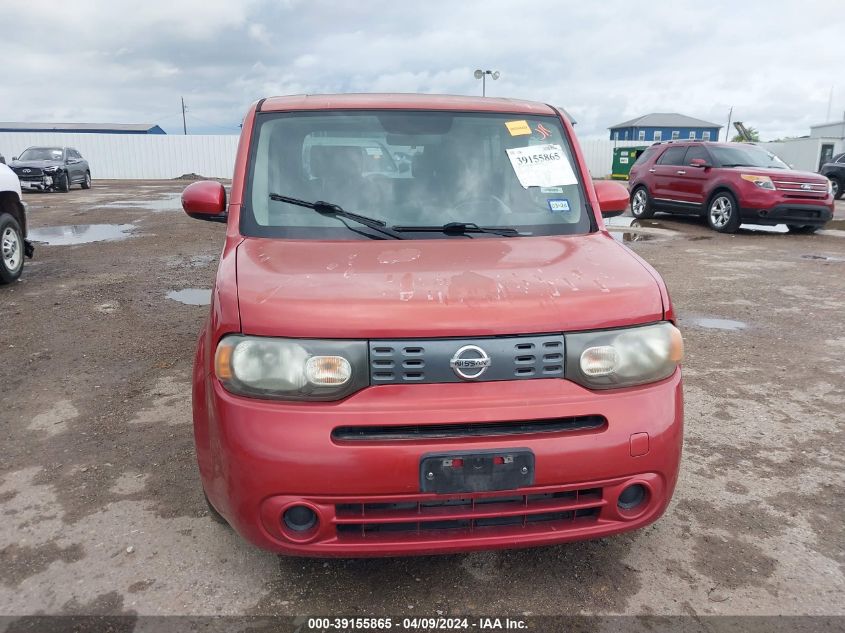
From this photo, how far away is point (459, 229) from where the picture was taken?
2871 mm

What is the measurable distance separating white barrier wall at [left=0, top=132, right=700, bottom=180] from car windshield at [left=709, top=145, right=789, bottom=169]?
24575 millimetres

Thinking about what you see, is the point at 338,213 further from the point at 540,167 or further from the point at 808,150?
the point at 808,150

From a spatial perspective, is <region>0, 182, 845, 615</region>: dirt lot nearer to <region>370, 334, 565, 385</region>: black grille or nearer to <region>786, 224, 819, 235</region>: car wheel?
<region>370, 334, 565, 385</region>: black grille

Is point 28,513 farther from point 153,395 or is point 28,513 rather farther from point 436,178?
point 436,178

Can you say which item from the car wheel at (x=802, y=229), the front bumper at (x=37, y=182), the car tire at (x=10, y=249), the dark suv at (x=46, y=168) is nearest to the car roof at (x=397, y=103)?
the car tire at (x=10, y=249)

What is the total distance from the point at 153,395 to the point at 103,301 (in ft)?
10.3

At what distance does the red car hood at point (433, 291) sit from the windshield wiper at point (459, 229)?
0.22 meters

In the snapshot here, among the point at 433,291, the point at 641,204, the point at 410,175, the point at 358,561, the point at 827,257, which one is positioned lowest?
the point at 827,257

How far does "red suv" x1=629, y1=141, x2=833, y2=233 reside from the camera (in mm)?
11742

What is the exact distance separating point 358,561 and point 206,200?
1.92 meters

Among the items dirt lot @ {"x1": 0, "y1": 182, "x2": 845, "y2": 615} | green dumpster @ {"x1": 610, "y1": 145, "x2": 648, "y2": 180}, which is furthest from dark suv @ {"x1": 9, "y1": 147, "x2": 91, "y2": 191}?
green dumpster @ {"x1": 610, "y1": 145, "x2": 648, "y2": 180}

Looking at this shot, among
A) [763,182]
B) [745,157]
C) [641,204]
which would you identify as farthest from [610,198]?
[641,204]

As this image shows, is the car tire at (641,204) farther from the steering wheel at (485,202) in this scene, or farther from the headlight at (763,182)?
the steering wheel at (485,202)

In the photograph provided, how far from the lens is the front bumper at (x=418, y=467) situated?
2.00 metres
